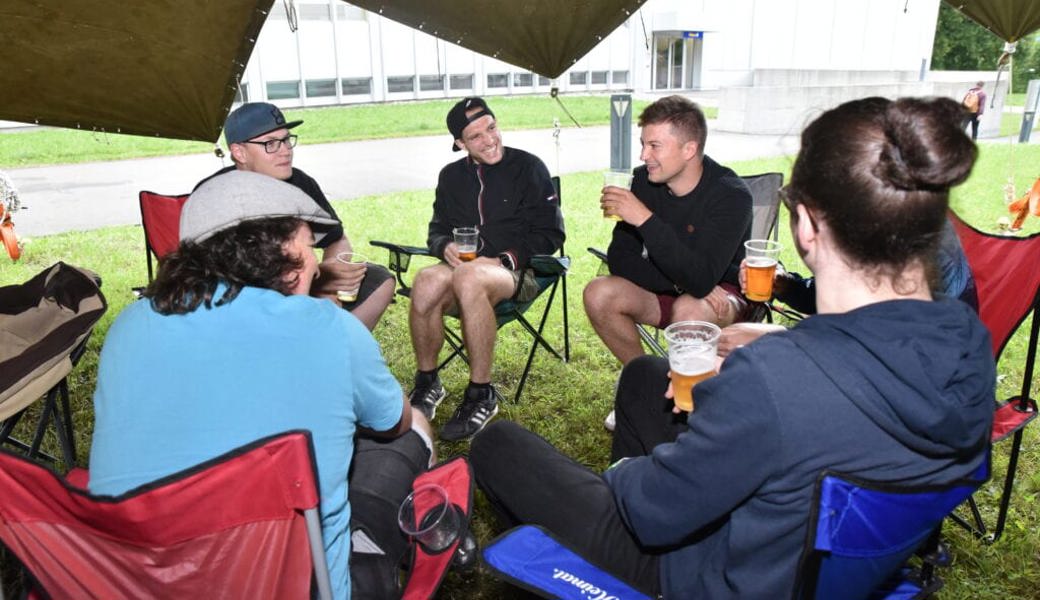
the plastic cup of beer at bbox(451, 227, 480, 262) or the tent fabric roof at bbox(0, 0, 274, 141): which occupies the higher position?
the tent fabric roof at bbox(0, 0, 274, 141)

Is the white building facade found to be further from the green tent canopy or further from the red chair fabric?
the red chair fabric

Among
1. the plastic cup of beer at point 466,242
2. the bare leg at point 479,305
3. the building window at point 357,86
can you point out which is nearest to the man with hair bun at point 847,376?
the bare leg at point 479,305

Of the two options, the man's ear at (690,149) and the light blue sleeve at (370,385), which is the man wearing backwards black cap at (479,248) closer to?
the man's ear at (690,149)

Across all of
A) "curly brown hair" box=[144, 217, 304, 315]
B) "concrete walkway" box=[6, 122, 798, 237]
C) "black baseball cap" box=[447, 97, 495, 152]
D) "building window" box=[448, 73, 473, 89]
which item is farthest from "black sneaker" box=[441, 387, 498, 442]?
"building window" box=[448, 73, 473, 89]

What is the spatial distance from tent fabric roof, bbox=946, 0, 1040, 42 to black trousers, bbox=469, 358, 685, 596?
276cm

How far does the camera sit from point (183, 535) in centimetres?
118

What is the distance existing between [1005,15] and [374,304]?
3284 millimetres

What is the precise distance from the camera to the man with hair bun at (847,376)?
3.59 feet

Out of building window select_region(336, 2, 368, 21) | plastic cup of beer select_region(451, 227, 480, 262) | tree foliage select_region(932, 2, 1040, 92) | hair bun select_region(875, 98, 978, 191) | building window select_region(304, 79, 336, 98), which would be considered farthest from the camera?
tree foliage select_region(932, 2, 1040, 92)

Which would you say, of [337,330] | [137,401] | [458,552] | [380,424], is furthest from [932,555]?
[137,401]

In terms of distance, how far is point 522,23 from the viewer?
3.70 meters

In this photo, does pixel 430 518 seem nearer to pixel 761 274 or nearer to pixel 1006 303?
pixel 761 274

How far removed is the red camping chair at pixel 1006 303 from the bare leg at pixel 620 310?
1255 mm

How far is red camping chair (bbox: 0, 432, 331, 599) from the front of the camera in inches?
43.9
